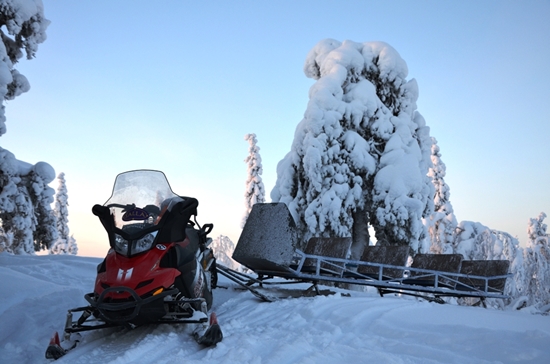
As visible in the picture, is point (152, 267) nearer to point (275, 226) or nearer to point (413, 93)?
point (275, 226)

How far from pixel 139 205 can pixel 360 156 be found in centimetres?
1158

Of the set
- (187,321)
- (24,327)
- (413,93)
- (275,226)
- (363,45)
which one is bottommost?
(24,327)

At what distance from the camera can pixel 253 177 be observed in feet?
99.7

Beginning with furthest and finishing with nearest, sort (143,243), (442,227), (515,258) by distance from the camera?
(442,227) < (515,258) < (143,243)

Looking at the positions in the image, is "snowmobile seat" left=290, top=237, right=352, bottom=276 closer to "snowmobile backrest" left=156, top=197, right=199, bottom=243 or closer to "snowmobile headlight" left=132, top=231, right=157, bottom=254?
"snowmobile backrest" left=156, top=197, right=199, bottom=243

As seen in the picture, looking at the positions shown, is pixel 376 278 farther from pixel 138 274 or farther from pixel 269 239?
pixel 138 274

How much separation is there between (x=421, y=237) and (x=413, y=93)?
557 cm

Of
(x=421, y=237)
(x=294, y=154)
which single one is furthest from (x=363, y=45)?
(x=421, y=237)

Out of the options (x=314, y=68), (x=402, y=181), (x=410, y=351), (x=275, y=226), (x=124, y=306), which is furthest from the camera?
(x=314, y=68)

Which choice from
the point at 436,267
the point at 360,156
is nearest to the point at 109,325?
the point at 436,267

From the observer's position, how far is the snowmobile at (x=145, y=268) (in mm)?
4070

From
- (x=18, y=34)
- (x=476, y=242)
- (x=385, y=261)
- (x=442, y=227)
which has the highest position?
(x=18, y=34)

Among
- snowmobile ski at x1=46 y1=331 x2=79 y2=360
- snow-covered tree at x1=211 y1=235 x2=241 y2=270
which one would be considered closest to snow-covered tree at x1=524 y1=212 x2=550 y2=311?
snowmobile ski at x1=46 y1=331 x2=79 y2=360

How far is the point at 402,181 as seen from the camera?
15055 millimetres
